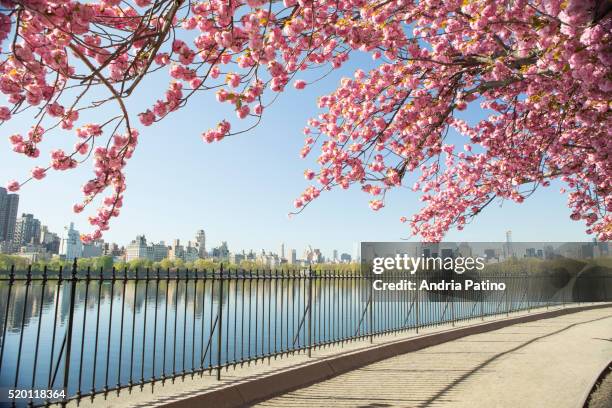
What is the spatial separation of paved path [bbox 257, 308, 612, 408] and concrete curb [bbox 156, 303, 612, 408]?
233 millimetres

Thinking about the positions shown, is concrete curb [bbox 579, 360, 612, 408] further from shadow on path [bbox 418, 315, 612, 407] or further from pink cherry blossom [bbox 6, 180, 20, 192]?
pink cherry blossom [bbox 6, 180, 20, 192]

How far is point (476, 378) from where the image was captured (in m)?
8.43

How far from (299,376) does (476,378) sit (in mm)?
3243

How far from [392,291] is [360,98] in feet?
21.8

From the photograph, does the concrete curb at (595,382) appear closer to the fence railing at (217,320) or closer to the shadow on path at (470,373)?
the shadow on path at (470,373)

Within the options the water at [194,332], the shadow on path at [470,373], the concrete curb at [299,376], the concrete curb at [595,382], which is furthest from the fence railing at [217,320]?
the concrete curb at [595,382]

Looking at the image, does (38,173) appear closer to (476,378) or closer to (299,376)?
(299,376)

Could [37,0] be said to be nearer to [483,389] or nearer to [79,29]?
[79,29]

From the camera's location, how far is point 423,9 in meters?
7.24

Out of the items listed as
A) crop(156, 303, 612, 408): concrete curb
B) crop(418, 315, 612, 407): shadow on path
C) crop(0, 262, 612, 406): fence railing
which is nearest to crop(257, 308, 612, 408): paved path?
crop(418, 315, 612, 407): shadow on path

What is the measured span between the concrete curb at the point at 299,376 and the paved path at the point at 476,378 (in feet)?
0.76

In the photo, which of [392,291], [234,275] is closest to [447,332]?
[392,291]

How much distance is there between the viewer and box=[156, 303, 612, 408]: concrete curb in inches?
261

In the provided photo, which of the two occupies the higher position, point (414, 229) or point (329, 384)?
point (414, 229)
